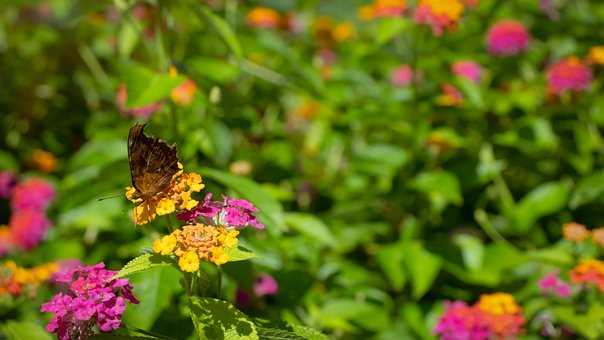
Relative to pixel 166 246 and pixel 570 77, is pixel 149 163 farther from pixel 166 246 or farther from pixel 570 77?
pixel 570 77

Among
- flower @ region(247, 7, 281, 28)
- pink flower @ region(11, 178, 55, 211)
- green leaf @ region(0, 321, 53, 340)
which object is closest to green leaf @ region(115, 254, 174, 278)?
green leaf @ region(0, 321, 53, 340)

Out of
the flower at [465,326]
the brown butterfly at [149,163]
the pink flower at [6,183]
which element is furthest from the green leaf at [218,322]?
the pink flower at [6,183]

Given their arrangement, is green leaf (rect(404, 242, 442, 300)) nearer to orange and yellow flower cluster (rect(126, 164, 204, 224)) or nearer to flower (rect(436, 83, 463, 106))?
flower (rect(436, 83, 463, 106))

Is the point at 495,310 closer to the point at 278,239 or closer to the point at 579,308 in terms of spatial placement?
the point at 579,308

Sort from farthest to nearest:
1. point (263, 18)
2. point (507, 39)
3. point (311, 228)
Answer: point (263, 18)
point (507, 39)
point (311, 228)

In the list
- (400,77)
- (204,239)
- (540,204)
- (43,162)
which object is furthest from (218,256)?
(43,162)

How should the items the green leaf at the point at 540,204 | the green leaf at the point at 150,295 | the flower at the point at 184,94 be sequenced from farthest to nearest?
1. the green leaf at the point at 540,204
2. the flower at the point at 184,94
3. the green leaf at the point at 150,295

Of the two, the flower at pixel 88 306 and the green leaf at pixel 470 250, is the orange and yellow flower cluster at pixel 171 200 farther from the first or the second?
the green leaf at pixel 470 250
